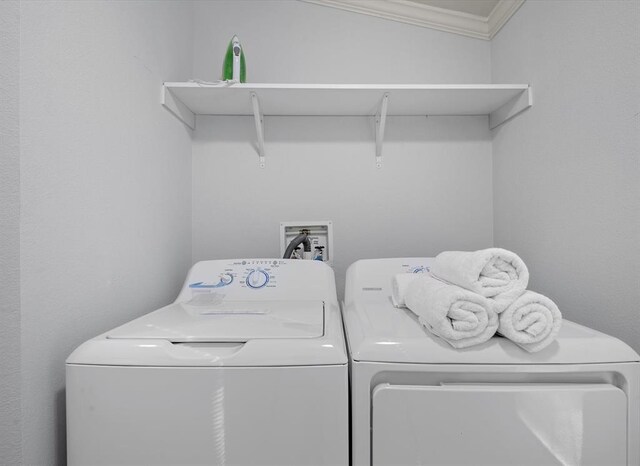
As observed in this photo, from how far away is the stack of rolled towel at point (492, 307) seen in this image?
0.70 m

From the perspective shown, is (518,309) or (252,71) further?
(252,71)

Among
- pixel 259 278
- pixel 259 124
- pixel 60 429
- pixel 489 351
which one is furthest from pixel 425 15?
pixel 60 429

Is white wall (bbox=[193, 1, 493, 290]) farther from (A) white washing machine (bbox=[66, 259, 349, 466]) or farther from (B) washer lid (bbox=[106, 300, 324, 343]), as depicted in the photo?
(A) white washing machine (bbox=[66, 259, 349, 466])

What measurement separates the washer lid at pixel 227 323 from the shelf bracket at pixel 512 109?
1236mm

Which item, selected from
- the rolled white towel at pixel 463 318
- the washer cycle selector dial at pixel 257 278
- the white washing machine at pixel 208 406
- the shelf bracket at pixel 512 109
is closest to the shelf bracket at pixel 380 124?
the shelf bracket at pixel 512 109

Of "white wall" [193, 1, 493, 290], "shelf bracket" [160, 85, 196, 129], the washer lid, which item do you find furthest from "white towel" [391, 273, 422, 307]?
"shelf bracket" [160, 85, 196, 129]

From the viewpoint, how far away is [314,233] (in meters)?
1.70

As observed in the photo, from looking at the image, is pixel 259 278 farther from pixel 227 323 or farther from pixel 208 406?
pixel 208 406

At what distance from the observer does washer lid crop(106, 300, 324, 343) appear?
2.53 ft

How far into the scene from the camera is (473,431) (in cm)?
70

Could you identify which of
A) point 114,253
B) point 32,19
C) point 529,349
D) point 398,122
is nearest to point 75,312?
point 114,253

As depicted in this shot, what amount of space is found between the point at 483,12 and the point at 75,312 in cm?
216

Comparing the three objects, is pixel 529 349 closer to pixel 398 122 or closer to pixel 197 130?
pixel 398 122

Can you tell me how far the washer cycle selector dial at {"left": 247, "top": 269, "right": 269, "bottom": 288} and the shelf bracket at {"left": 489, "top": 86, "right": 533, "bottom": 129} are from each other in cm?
132
